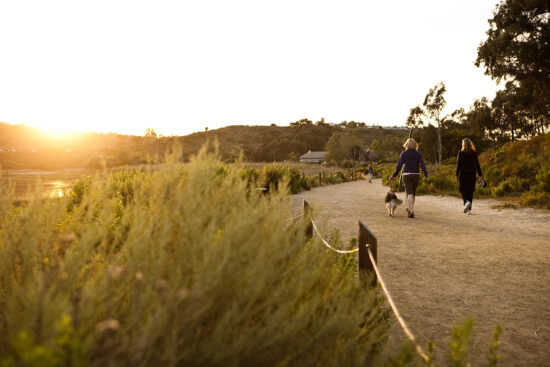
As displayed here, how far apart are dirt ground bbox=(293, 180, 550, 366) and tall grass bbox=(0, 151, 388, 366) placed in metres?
0.73

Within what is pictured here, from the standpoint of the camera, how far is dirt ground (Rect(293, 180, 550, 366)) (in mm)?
3539

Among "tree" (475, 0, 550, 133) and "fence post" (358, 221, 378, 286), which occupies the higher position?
"tree" (475, 0, 550, 133)

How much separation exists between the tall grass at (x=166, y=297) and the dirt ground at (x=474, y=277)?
0.73 meters

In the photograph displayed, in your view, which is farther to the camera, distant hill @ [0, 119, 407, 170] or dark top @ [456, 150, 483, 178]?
distant hill @ [0, 119, 407, 170]

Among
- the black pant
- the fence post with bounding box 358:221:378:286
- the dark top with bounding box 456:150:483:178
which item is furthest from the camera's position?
the black pant

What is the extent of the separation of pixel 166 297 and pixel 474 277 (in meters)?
Result: 5.04

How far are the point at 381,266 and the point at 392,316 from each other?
1.92m

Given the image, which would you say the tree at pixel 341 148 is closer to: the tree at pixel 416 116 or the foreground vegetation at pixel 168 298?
the tree at pixel 416 116

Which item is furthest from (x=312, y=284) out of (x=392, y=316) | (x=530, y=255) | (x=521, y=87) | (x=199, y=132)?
(x=199, y=132)

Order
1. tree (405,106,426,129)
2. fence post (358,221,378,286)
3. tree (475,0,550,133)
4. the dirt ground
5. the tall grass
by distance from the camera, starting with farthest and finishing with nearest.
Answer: tree (405,106,426,129) < tree (475,0,550,133) < the dirt ground < fence post (358,221,378,286) < the tall grass

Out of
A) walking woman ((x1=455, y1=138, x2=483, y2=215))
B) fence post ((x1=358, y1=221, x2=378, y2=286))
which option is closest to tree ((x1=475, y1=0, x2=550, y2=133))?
walking woman ((x1=455, y1=138, x2=483, y2=215))

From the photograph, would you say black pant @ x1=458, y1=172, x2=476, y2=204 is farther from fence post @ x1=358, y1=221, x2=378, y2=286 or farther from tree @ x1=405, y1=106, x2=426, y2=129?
tree @ x1=405, y1=106, x2=426, y2=129

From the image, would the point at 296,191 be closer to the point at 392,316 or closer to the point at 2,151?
the point at 392,316

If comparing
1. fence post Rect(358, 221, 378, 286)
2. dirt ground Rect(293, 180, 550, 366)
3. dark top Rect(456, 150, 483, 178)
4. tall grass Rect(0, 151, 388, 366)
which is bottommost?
dirt ground Rect(293, 180, 550, 366)
